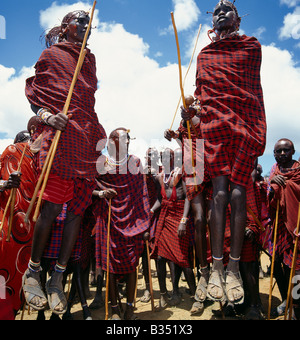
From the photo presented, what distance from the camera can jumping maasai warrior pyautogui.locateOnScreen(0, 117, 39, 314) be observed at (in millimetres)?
3441

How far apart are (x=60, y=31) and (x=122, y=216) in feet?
9.35

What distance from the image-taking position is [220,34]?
3.12m

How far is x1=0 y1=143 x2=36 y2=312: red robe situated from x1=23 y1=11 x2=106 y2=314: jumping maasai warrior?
838 millimetres

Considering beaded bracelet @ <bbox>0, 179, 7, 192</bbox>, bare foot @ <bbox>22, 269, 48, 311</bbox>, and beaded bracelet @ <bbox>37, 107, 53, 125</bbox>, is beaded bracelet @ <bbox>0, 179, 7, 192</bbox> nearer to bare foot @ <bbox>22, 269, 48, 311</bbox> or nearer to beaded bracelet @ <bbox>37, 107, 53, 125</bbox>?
beaded bracelet @ <bbox>37, 107, 53, 125</bbox>

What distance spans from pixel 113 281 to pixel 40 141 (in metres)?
2.55

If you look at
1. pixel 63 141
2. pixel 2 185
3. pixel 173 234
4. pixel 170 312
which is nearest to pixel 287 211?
pixel 173 234

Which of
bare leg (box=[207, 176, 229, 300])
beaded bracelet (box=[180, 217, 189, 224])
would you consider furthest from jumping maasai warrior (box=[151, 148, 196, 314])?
bare leg (box=[207, 176, 229, 300])

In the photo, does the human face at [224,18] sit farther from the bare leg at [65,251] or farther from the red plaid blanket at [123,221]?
the bare leg at [65,251]

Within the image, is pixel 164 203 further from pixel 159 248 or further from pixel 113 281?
pixel 113 281

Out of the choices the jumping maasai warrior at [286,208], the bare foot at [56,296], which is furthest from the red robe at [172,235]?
the bare foot at [56,296]

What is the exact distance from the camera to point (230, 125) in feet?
Result: 8.89

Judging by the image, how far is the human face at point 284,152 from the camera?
476 centimetres

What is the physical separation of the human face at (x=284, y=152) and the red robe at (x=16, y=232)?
4.05m
